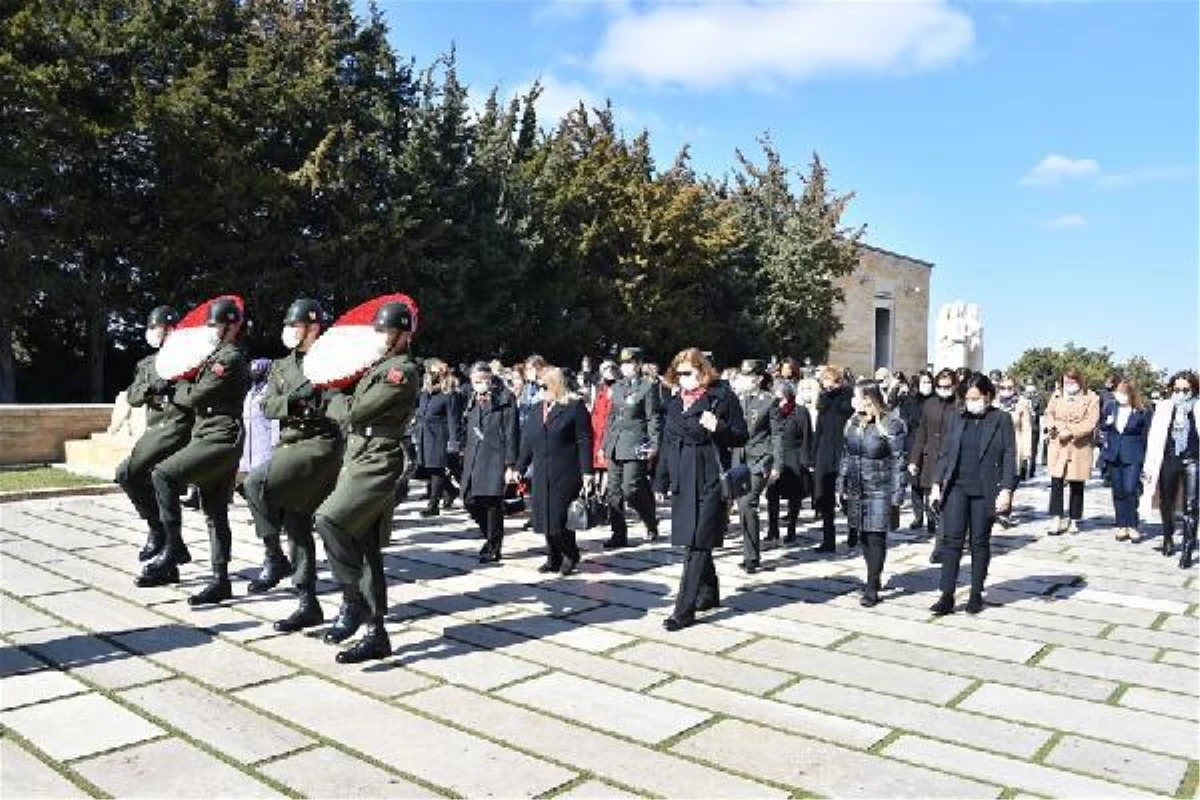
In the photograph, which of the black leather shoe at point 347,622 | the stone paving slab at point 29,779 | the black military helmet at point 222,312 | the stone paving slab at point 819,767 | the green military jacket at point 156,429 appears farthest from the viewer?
the green military jacket at point 156,429

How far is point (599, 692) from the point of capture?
488 centimetres

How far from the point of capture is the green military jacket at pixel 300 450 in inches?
233

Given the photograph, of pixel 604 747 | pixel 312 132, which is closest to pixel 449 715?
pixel 604 747

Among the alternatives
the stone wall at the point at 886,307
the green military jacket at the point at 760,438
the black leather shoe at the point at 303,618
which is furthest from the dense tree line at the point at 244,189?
the stone wall at the point at 886,307

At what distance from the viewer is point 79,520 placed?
9.92 metres

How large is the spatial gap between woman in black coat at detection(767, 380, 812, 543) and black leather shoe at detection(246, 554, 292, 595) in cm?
449

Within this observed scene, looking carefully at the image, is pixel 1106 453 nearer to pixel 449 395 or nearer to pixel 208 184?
pixel 449 395

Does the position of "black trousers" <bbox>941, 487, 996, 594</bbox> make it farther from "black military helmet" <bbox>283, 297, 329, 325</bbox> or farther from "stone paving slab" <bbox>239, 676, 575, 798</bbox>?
"black military helmet" <bbox>283, 297, 329, 325</bbox>

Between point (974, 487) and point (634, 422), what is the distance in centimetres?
360

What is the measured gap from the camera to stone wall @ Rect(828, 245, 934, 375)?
45375 mm

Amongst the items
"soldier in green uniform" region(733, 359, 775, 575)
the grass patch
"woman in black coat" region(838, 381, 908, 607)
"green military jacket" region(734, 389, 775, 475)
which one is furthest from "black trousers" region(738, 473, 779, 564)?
the grass patch

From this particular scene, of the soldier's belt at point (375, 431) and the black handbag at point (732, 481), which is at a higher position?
the soldier's belt at point (375, 431)

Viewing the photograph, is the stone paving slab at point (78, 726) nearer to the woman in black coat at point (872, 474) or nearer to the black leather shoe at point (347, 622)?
the black leather shoe at point (347, 622)

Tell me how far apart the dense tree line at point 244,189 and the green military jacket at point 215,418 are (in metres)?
11.6
